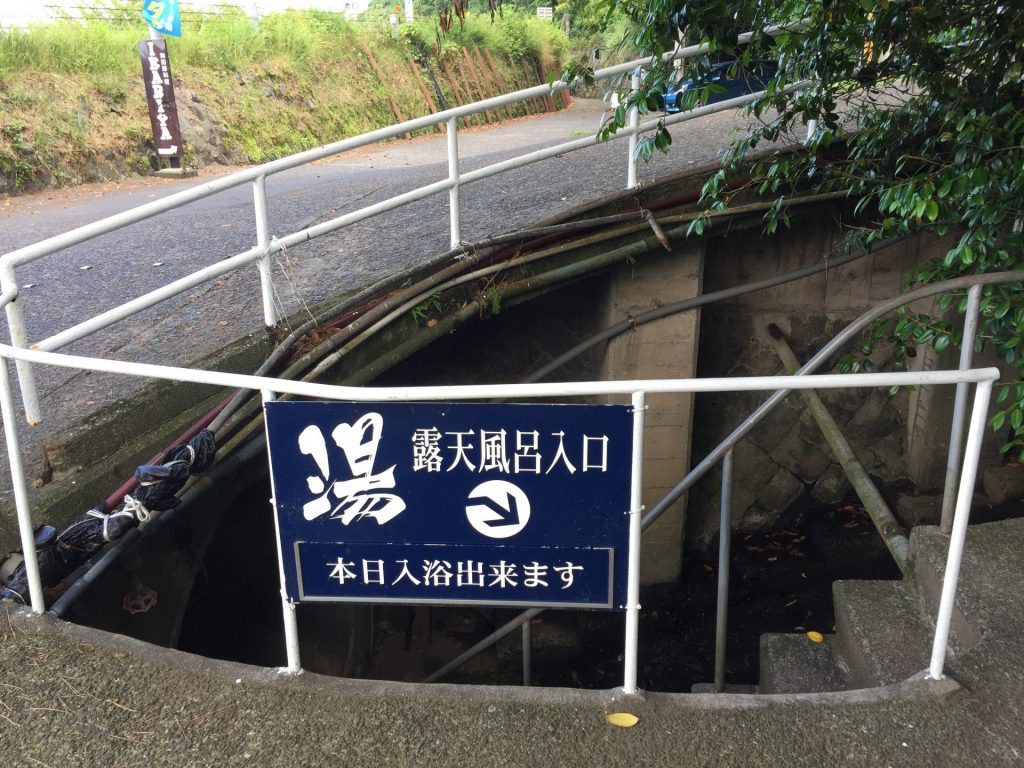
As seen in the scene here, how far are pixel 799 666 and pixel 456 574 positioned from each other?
1.87 m

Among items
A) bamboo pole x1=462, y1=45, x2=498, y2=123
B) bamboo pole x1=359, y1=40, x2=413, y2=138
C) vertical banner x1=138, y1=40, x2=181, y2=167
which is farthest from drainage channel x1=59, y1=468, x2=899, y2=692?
bamboo pole x1=462, y1=45, x2=498, y2=123

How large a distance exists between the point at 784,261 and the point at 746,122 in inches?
125

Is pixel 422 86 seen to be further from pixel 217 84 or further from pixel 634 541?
pixel 634 541

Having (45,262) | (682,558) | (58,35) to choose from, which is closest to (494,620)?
(682,558)

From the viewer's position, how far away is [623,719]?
244 centimetres

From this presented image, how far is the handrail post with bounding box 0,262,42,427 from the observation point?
366 cm

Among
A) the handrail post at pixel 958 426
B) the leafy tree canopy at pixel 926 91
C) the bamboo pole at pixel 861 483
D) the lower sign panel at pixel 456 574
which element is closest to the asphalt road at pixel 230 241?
the leafy tree canopy at pixel 926 91

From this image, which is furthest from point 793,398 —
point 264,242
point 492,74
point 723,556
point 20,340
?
point 492,74

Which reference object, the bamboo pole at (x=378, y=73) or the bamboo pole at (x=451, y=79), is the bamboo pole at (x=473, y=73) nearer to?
the bamboo pole at (x=451, y=79)

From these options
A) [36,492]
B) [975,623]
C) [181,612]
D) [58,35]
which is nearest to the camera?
[975,623]

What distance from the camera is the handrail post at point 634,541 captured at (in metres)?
2.32

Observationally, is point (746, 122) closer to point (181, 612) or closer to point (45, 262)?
point (45, 262)

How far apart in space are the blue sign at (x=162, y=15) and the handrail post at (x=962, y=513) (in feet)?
36.6

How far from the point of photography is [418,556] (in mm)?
2525
